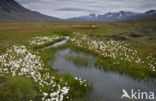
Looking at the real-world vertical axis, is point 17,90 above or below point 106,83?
above

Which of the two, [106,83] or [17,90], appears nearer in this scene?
[17,90]

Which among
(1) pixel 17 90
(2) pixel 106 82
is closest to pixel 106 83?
(2) pixel 106 82

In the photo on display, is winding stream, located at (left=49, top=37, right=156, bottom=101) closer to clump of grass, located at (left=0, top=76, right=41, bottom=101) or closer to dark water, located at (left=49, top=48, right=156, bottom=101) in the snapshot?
dark water, located at (left=49, top=48, right=156, bottom=101)

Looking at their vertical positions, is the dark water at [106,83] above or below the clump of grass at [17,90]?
below

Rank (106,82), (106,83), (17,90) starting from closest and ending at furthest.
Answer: (17,90), (106,83), (106,82)

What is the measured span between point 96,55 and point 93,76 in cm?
708

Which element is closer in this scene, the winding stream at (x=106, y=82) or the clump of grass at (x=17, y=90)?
the clump of grass at (x=17, y=90)

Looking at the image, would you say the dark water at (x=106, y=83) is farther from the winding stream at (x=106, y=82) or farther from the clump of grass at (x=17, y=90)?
the clump of grass at (x=17, y=90)

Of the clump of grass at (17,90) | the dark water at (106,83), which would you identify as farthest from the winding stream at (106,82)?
the clump of grass at (17,90)

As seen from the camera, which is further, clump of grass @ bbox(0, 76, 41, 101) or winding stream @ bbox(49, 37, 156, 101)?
winding stream @ bbox(49, 37, 156, 101)

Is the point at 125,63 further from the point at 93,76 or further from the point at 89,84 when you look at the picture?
the point at 89,84

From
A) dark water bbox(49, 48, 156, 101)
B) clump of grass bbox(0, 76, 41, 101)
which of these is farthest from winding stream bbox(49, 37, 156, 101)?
clump of grass bbox(0, 76, 41, 101)

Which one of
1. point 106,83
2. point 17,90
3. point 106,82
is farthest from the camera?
point 106,82

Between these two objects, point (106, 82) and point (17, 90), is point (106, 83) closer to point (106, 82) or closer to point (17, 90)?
point (106, 82)
